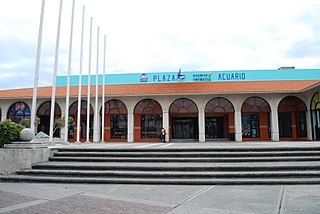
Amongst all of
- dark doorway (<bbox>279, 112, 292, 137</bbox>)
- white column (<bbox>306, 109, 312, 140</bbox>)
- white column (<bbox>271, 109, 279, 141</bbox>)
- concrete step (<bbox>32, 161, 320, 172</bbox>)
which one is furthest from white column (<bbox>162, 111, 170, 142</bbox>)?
concrete step (<bbox>32, 161, 320, 172</bbox>)

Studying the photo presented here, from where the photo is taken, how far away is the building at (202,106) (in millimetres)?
23703

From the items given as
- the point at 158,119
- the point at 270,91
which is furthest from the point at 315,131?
the point at 158,119

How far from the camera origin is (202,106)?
24406 millimetres

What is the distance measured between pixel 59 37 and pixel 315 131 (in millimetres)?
21659

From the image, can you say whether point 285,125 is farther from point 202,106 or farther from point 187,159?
point 187,159

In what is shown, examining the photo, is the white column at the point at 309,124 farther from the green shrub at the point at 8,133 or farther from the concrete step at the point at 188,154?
the green shrub at the point at 8,133

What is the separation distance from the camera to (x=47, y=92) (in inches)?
1059

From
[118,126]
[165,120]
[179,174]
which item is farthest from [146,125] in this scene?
[179,174]

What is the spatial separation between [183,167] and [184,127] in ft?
69.4

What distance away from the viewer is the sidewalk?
477 cm

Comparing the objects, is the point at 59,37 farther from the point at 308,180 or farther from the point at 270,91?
the point at 270,91

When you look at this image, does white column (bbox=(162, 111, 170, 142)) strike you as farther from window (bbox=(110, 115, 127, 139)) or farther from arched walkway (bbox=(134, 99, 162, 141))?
window (bbox=(110, 115, 127, 139))

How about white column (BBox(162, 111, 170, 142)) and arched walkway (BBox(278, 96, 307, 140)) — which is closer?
arched walkway (BBox(278, 96, 307, 140))

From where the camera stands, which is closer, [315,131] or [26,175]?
[26,175]
